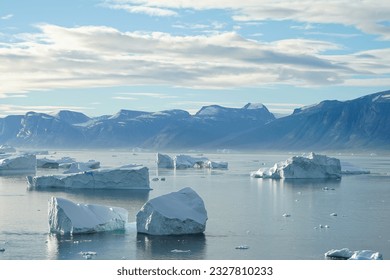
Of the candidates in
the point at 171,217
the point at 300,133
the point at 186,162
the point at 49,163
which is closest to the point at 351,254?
the point at 171,217

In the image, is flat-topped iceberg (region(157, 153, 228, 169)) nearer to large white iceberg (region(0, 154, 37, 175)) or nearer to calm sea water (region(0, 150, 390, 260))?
large white iceberg (region(0, 154, 37, 175))

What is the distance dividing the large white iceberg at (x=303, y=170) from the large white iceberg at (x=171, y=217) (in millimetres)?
23613

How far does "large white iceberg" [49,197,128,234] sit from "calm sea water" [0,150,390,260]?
1.16 ft

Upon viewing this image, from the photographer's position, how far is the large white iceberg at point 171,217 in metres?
17.7

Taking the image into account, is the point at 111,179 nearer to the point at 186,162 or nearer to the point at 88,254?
the point at 88,254

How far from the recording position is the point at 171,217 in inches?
699

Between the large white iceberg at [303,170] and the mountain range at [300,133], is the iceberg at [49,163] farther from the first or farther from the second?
the mountain range at [300,133]

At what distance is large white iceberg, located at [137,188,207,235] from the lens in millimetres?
17734

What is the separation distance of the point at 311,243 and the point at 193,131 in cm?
16921

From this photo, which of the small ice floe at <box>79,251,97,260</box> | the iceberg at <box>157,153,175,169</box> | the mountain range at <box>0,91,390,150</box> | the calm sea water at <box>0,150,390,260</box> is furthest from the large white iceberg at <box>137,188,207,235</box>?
the mountain range at <box>0,91,390,150</box>

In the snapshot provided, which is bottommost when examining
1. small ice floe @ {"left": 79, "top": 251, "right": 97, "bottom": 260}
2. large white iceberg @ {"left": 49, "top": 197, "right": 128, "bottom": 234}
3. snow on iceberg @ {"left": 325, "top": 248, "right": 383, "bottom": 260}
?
small ice floe @ {"left": 79, "top": 251, "right": 97, "bottom": 260}
